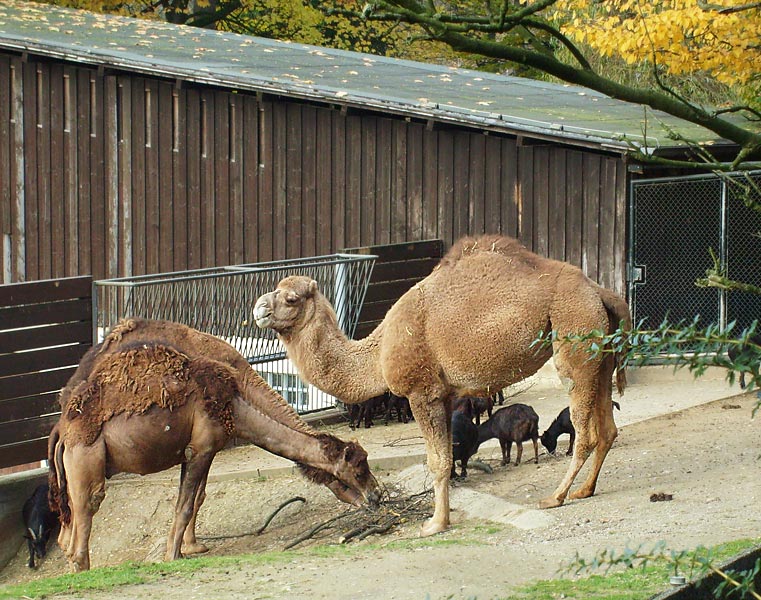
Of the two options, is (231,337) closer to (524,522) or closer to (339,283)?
(339,283)

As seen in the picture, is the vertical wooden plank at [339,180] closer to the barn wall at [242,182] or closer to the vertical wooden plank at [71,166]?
the barn wall at [242,182]

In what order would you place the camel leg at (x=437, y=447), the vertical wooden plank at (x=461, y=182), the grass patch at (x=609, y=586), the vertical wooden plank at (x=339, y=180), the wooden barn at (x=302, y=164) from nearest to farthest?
1. the grass patch at (x=609, y=586)
2. the camel leg at (x=437, y=447)
3. the wooden barn at (x=302, y=164)
4. the vertical wooden plank at (x=461, y=182)
5. the vertical wooden plank at (x=339, y=180)

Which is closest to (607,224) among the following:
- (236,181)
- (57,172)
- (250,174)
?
(250,174)

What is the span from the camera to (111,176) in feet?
62.9

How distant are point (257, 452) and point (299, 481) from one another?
1.43m

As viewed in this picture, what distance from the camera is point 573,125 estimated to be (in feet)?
47.2

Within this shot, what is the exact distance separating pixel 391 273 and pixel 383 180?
1.80m

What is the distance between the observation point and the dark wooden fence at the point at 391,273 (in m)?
15.2

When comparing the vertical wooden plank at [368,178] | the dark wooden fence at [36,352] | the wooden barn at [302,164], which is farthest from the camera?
the vertical wooden plank at [368,178]

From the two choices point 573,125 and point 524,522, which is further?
point 573,125

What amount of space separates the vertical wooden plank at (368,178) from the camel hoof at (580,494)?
7.58 m

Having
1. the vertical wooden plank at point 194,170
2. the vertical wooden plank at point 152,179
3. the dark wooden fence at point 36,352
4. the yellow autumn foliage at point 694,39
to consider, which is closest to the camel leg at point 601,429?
the yellow autumn foliage at point 694,39

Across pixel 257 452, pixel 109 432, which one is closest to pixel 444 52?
pixel 257 452

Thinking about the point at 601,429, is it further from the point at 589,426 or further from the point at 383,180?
the point at 383,180
